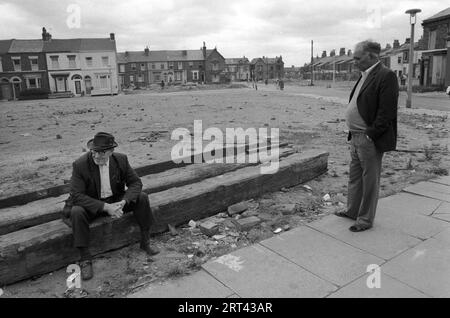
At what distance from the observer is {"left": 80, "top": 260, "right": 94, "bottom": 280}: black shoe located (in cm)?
345

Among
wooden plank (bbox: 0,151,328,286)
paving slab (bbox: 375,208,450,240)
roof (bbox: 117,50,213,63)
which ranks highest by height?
roof (bbox: 117,50,213,63)

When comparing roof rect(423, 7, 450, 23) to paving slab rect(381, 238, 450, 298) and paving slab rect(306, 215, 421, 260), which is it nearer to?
paving slab rect(306, 215, 421, 260)

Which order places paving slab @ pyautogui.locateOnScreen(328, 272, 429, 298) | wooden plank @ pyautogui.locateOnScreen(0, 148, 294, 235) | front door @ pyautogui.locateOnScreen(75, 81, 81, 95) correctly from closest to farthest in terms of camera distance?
paving slab @ pyautogui.locateOnScreen(328, 272, 429, 298), wooden plank @ pyautogui.locateOnScreen(0, 148, 294, 235), front door @ pyautogui.locateOnScreen(75, 81, 81, 95)

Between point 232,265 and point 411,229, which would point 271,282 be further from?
point 411,229

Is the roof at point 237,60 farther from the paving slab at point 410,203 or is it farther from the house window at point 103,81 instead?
the paving slab at point 410,203

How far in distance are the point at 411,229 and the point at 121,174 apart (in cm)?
343

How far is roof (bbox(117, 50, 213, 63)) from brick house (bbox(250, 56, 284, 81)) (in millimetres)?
38121

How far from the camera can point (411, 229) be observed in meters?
4.29

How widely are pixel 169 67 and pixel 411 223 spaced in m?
84.4

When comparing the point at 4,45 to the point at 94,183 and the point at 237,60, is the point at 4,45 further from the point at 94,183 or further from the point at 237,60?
the point at 237,60

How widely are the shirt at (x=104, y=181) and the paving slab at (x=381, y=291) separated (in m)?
2.48

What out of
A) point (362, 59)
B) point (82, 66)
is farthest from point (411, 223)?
point (82, 66)

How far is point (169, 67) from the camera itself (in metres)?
84.4

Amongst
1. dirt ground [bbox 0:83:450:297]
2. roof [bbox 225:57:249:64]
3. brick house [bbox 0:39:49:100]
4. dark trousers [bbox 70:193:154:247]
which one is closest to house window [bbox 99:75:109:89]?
brick house [bbox 0:39:49:100]
